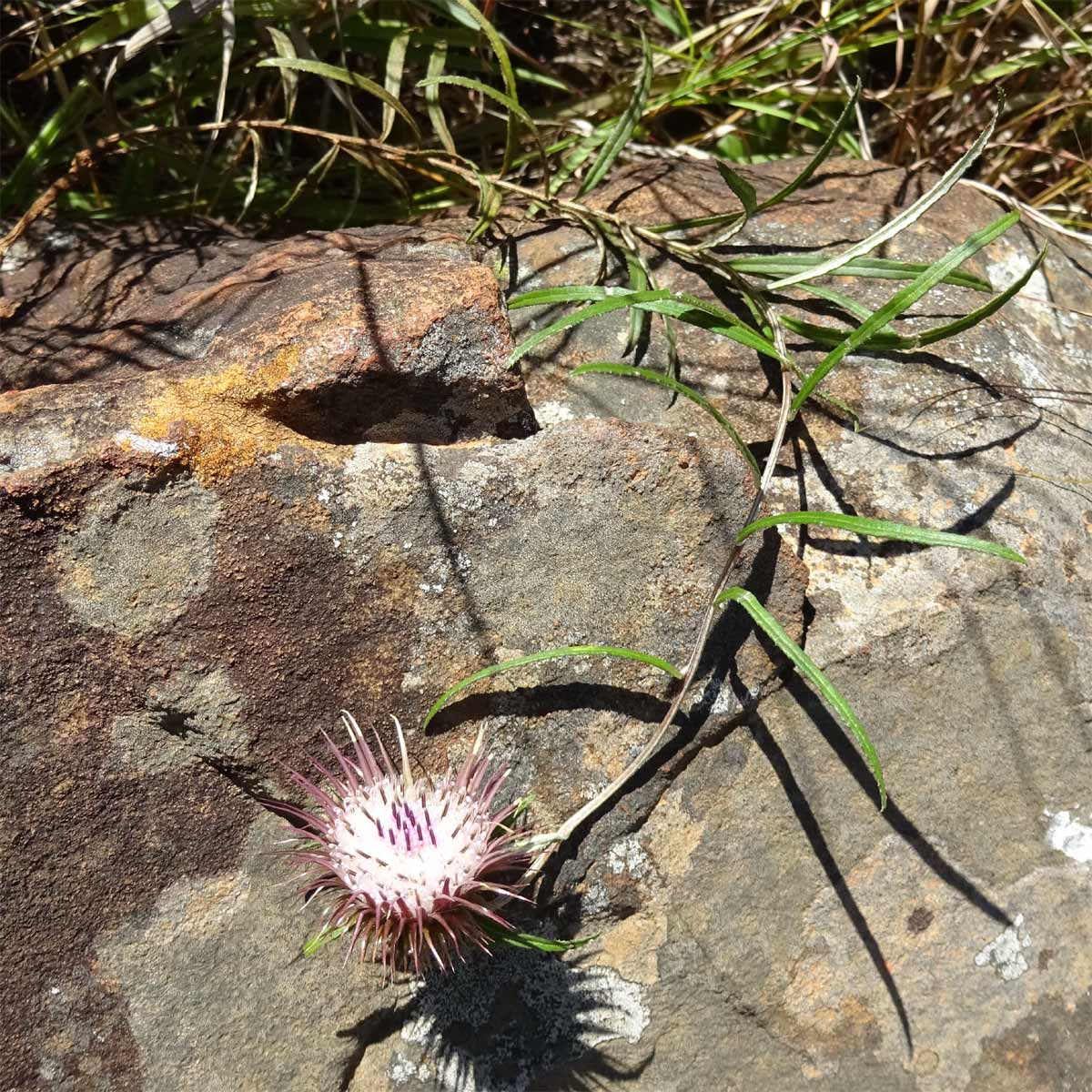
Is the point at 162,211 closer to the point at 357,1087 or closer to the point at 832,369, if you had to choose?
the point at 832,369

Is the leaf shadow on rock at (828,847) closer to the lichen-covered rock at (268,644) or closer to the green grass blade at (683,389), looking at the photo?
the lichen-covered rock at (268,644)

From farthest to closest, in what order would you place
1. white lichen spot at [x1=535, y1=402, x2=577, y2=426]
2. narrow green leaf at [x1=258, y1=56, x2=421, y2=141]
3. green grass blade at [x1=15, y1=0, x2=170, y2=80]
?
1. green grass blade at [x1=15, y1=0, x2=170, y2=80]
2. narrow green leaf at [x1=258, y1=56, x2=421, y2=141]
3. white lichen spot at [x1=535, y1=402, x2=577, y2=426]

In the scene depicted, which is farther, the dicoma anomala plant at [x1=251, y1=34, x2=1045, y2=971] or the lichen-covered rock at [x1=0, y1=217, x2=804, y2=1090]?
the lichen-covered rock at [x1=0, y1=217, x2=804, y2=1090]

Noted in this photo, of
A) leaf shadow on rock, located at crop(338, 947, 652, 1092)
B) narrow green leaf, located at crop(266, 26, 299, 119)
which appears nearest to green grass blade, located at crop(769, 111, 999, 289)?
narrow green leaf, located at crop(266, 26, 299, 119)

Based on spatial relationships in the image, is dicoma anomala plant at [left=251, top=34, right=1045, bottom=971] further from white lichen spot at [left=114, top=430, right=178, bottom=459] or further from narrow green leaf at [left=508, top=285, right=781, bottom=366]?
white lichen spot at [left=114, top=430, right=178, bottom=459]

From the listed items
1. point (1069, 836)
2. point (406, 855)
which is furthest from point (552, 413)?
point (1069, 836)

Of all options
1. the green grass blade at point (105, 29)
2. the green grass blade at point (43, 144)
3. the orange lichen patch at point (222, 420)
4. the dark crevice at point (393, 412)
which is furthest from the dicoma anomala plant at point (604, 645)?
the green grass blade at point (43, 144)

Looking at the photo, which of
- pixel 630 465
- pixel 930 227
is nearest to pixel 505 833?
pixel 630 465

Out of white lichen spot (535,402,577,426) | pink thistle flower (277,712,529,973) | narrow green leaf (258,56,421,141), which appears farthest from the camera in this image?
narrow green leaf (258,56,421,141)

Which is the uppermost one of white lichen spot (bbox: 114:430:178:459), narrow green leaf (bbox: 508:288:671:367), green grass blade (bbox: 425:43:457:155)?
green grass blade (bbox: 425:43:457:155)
